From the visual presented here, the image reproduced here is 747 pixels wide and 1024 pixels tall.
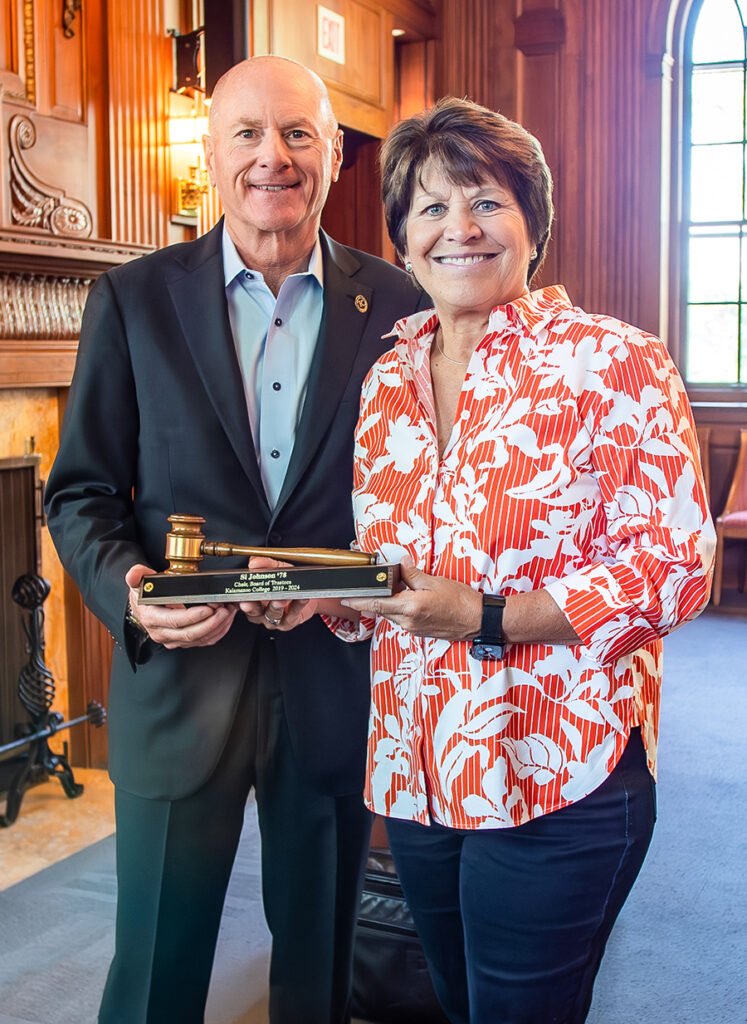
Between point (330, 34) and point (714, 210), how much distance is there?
3.40 meters

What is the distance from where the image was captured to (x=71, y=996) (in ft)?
8.57

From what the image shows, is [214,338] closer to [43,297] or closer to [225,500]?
[225,500]

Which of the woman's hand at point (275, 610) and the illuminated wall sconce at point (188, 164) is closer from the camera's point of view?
the woman's hand at point (275, 610)

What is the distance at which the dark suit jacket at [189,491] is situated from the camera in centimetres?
172

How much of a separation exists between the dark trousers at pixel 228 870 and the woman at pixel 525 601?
0.29 meters

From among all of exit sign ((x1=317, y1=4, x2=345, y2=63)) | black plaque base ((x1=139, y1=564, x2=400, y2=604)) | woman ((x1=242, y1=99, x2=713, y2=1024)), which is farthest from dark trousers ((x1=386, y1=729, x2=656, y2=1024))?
exit sign ((x1=317, y1=4, x2=345, y2=63))

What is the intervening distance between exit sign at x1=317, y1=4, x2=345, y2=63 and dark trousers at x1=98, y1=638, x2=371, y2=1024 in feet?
13.8

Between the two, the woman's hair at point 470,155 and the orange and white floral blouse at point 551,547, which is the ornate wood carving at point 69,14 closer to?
the woman's hair at point 470,155

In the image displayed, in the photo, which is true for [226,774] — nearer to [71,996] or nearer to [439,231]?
[439,231]

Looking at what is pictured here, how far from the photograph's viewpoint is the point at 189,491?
1.72m

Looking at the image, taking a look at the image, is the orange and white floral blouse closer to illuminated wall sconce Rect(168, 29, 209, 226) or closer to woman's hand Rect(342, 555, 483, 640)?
woman's hand Rect(342, 555, 483, 640)

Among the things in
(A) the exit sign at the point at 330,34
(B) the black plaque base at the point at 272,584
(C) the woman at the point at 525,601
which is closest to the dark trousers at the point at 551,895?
(C) the woman at the point at 525,601

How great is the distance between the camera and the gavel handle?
54.5 inches

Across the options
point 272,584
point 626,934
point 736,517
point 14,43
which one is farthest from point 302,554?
point 736,517
